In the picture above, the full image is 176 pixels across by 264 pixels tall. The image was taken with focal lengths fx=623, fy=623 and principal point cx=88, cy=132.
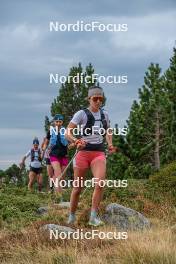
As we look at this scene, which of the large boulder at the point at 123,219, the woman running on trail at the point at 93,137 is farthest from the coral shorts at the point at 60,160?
the woman running on trail at the point at 93,137

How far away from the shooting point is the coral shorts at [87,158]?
339 inches

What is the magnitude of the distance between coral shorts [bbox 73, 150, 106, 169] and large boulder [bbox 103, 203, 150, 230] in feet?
3.53

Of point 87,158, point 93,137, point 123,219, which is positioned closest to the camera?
point 93,137

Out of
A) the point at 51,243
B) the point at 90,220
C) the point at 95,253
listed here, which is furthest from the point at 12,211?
the point at 95,253

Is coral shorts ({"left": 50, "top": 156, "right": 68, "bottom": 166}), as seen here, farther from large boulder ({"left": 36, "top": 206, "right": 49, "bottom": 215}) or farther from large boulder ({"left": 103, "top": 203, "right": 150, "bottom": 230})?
large boulder ({"left": 103, "top": 203, "right": 150, "bottom": 230})

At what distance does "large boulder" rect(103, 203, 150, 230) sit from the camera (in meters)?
9.08

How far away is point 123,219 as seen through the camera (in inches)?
376

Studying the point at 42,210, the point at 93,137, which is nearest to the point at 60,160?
the point at 42,210

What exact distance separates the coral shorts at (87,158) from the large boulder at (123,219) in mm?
1077

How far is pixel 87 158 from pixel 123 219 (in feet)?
4.69

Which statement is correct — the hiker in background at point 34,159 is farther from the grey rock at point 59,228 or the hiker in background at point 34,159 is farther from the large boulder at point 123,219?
the grey rock at point 59,228

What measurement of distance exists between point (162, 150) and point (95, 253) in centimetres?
2793

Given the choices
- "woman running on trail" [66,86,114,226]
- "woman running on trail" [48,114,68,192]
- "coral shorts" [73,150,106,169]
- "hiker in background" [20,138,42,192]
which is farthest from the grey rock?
"hiker in background" [20,138,42,192]

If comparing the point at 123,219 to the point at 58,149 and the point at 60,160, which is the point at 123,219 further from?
the point at 60,160
